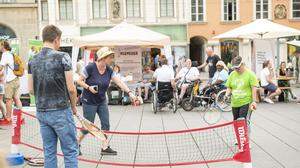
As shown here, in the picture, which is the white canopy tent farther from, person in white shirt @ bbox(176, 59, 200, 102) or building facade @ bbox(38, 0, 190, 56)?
building facade @ bbox(38, 0, 190, 56)

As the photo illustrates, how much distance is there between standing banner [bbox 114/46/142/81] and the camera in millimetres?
19703

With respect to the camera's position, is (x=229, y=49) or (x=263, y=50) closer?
(x=263, y=50)

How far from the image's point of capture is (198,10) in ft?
140

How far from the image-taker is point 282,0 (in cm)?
4203

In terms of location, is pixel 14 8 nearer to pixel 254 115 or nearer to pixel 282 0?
pixel 282 0

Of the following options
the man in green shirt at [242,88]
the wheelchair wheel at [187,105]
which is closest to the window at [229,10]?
the wheelchair wheel at [187,105]

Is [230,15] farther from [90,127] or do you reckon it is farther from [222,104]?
[90,127]

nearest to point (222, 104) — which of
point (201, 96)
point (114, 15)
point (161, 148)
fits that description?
point (201, 96)

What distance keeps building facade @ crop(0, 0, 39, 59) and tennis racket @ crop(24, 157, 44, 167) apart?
106 ft

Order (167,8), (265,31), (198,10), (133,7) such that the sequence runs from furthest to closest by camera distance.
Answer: (198,10) → (133,7) → (167,8) → (265,31)

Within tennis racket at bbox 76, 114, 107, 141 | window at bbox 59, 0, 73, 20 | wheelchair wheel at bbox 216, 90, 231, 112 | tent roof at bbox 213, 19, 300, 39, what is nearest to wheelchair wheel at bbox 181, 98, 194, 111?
wheelchair wheel at bbox 216, 90, 231, 112

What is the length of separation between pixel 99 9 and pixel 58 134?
37.0m

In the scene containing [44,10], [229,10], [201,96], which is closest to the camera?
[201,96]

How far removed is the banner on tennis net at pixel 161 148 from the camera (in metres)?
7.74
